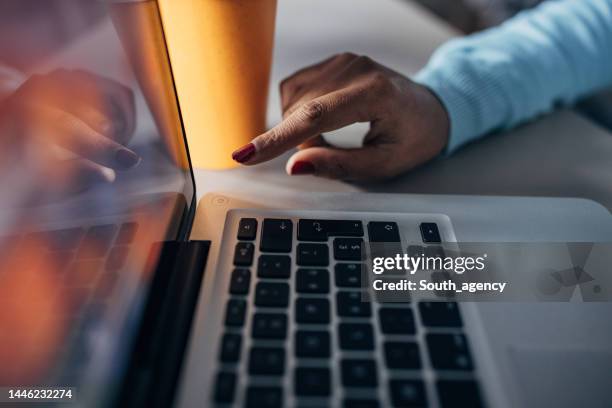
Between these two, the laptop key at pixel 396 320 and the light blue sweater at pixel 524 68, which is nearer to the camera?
the laptop key at pixel 396 320

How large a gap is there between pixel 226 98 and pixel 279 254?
127 millimetres

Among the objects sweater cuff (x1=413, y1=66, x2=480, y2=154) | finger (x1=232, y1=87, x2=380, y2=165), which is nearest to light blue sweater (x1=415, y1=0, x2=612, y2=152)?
sweater cuff (x1=413, y1=66, x2=480, y2=154)

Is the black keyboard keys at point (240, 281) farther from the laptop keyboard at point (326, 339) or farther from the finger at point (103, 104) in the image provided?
the finger at point (103, 104)

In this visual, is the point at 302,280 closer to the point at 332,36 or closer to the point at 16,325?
the point at 16,325

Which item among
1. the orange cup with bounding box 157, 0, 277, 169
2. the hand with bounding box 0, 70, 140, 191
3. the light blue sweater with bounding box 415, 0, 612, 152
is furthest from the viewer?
the light blue sweater with bounding box 415, 0, 612, 152

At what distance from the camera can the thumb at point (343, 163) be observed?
34 centimetres

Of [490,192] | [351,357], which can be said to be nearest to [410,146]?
[490,192]

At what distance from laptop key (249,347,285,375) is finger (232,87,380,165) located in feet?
0.44

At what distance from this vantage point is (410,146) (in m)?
0.35

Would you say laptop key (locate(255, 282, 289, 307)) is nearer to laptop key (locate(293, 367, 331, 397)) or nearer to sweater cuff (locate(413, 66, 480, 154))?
laptop key (locate(293, 367, 331, 397))

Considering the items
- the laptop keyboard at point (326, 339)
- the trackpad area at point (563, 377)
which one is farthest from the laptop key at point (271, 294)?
the trackpad area at point (563, 377)

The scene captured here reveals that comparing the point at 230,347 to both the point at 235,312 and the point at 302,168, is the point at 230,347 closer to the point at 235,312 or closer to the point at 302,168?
the point at 235,312

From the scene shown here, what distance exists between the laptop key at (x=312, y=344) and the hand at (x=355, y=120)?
0.43ft

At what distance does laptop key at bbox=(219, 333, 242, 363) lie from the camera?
0.67 ft
